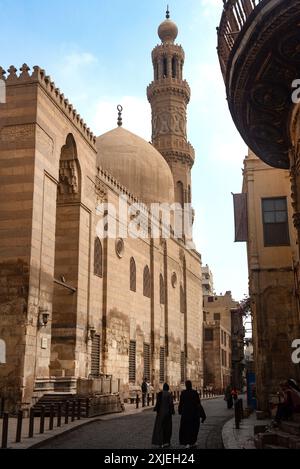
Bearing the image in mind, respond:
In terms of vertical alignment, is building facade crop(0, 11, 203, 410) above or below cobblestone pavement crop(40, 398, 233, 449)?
above

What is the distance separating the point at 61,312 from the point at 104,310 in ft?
12.0

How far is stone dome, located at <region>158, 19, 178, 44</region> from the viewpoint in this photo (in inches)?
1784

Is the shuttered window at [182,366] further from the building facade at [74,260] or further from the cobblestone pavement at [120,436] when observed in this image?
the cobblestone pavement at [120,436]

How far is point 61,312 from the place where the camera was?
60.8ft

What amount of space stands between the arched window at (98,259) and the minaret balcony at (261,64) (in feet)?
41.5

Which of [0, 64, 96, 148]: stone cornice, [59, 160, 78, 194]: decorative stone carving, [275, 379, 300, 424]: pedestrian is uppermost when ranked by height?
[0, 64, 96, 148]: stone cornice

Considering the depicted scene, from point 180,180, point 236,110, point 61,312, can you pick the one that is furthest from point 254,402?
point 180,180

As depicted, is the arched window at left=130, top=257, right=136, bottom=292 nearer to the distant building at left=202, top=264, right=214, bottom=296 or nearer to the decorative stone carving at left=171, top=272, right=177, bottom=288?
the decorative stone carving at left=171, top=272, right=177, bottom=288

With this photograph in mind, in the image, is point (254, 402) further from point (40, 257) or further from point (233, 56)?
point (233, 56)

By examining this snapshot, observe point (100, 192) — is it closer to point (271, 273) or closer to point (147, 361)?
point (271, 273)

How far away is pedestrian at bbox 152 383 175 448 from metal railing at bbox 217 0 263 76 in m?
5.78

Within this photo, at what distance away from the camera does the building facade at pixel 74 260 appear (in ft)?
50.0

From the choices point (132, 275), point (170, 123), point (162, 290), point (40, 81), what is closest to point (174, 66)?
point (170, 123)

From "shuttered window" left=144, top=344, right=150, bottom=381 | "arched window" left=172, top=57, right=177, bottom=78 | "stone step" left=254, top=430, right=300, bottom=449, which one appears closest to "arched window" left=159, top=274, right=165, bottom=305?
"shuttered window" left=144, top=344, right=150, bottom=381
